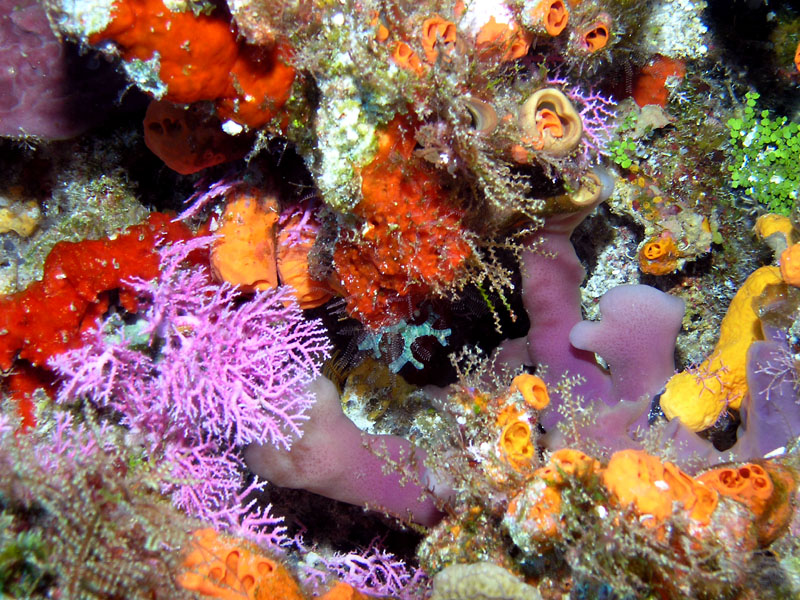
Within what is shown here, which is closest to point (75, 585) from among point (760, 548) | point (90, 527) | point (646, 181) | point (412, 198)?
point (90, 527)

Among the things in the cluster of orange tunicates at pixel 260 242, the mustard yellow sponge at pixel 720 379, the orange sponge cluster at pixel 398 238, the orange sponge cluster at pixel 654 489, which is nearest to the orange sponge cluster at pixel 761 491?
the orange sponge cluster at pixel 654 489

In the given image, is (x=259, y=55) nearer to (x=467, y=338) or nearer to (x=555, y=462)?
(x=555, y=462)

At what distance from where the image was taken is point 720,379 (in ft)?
9.78

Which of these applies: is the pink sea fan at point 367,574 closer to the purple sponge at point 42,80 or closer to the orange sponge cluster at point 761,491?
the orange sponge cluster at point 761,491

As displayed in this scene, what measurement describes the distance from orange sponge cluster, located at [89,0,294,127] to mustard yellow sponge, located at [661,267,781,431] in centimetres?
A: 285

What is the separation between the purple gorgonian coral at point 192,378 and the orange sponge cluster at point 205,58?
94 centimetres

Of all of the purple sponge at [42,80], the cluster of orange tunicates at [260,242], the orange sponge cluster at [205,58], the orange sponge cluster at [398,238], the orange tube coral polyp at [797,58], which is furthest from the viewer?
the orange tube coral polyp at [797,58]

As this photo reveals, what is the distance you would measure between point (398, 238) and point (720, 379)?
2.21 m

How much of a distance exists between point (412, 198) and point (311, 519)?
2.91 metres

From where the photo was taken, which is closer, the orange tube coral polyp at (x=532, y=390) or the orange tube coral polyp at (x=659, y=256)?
the orange tube coral polyp at (x=532, y=390)

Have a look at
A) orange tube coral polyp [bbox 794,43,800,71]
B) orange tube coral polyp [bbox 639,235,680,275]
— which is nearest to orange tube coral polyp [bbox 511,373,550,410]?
orange tube coral polyp [bbox 639,235,680,275]

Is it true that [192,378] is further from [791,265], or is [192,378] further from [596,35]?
[791,265]

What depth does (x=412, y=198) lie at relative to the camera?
248 centimetres

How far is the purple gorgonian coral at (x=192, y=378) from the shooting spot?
8.87ft
